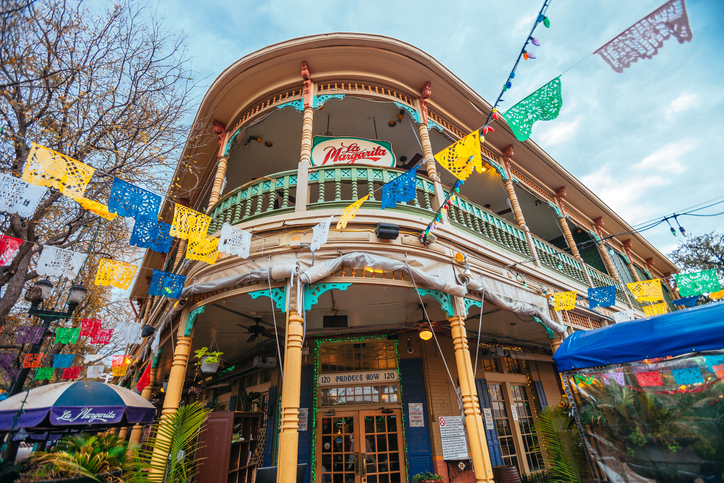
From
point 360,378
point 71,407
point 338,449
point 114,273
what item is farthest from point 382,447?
point 114,273

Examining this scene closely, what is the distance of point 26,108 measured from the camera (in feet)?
18.2

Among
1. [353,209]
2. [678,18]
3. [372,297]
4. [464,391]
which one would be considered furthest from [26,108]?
[678,18]

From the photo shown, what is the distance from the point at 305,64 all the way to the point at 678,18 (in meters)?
6.43

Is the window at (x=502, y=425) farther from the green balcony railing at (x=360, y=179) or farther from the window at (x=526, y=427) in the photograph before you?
the green balcony railing at (x=360, y=179)

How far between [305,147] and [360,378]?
17.6ft

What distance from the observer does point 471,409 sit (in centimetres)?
478

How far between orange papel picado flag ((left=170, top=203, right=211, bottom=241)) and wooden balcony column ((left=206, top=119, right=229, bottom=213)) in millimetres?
2086

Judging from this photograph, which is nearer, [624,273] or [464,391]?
[464,391]

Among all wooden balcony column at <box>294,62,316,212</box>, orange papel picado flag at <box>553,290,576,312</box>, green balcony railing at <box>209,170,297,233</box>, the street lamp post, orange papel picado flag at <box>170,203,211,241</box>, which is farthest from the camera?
orange papel picado flag at <box>553,290,576,312</box>

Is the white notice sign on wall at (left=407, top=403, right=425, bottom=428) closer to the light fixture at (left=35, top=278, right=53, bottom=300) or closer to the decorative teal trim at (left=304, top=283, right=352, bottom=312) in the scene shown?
the decorative teal trim at (left=304, top=283, right=352, bottom=312)

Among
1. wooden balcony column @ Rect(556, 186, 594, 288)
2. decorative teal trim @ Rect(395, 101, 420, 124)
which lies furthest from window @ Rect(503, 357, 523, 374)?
decorative teal trim @ Rect(395, 101, 420, 124)

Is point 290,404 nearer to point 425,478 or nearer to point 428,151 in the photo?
point 425,478

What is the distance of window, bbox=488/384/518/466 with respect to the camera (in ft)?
27.1

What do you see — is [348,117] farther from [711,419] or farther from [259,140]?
[711,419]
